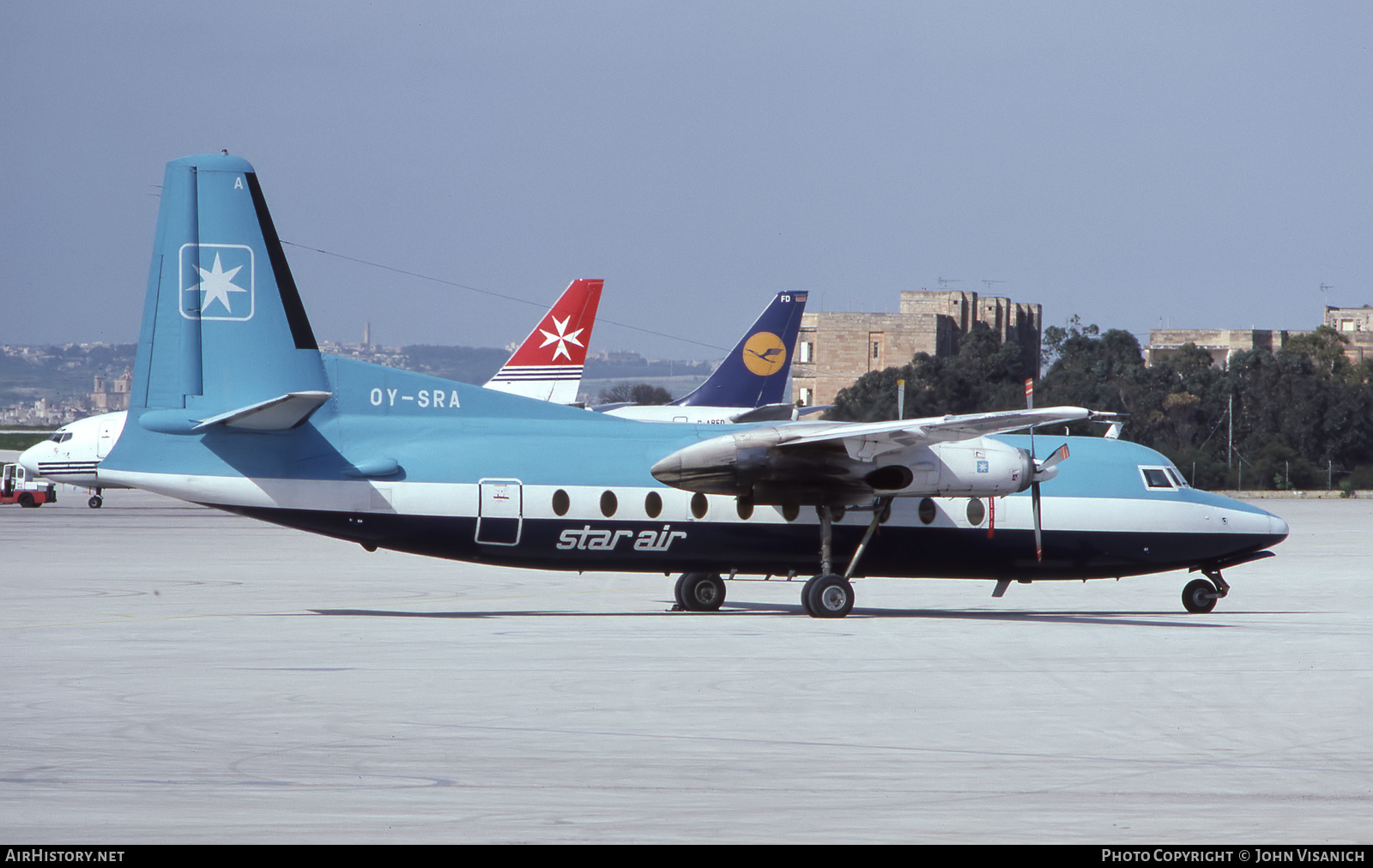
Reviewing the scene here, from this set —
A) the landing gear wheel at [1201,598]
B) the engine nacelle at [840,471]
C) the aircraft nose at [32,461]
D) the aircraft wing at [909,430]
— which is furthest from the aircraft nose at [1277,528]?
the aircraft nose at [32,461]

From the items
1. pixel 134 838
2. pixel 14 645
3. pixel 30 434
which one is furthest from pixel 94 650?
pixel 30 434

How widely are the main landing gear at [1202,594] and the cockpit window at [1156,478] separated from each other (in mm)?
1595

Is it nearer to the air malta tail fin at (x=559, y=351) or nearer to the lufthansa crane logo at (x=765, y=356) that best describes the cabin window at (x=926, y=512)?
the air malta tail fin at (x=559, y=351)

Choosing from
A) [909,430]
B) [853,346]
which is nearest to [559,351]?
[909,430]

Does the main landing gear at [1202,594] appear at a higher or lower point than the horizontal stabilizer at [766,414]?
lower

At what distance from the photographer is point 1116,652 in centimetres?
1594

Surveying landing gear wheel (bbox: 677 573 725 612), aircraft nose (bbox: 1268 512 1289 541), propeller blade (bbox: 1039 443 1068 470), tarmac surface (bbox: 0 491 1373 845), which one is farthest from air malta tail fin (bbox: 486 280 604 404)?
aircraft nose (bbox: 1268 512 1289 541)

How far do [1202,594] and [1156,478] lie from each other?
6.46 ft

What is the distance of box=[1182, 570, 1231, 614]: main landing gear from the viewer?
70.6 feet

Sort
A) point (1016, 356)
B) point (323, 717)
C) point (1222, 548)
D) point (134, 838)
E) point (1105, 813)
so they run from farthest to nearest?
point (1016, 356) → point (1222, 548) → point (323, 717) → point (1105, 813) → point (134, 838)

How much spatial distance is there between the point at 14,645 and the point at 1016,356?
105m

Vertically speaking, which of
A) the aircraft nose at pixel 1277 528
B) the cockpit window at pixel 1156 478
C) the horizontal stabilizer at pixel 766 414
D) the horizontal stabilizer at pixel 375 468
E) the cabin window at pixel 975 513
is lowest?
the aircraft nose at pixel 1277 528

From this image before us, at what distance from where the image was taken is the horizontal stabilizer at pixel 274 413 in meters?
17.6

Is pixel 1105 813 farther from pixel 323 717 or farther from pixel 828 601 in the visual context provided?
pixel 828 601
